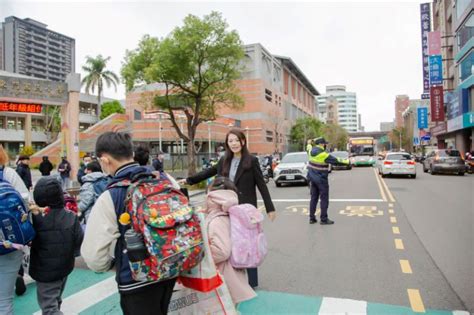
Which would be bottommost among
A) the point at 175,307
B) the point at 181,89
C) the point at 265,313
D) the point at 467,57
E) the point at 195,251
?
the point at 265,313

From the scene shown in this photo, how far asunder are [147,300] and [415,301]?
10.7 ft

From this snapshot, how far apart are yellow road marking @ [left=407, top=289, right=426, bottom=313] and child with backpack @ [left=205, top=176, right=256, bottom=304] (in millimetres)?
2017

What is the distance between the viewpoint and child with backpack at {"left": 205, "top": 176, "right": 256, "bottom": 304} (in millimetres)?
2895

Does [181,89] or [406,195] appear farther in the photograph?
[181,89]

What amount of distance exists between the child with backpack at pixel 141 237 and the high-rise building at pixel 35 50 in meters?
126

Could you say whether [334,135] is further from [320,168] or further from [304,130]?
[320,168]

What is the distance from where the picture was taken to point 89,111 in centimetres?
6506

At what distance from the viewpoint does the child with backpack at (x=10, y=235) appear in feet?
9.48

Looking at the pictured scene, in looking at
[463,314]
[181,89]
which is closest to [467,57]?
[181,89]

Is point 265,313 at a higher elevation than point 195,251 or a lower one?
lower

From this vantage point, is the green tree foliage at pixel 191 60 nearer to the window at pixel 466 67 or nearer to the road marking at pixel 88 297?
the road marking at pixel 88 297

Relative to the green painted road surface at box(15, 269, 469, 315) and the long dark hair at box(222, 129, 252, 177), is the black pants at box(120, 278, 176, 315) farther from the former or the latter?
the long dark hair at box(222, 129, 252, 177)

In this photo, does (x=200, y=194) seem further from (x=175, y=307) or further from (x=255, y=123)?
(x=255, y=123)

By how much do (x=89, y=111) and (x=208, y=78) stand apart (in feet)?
171
